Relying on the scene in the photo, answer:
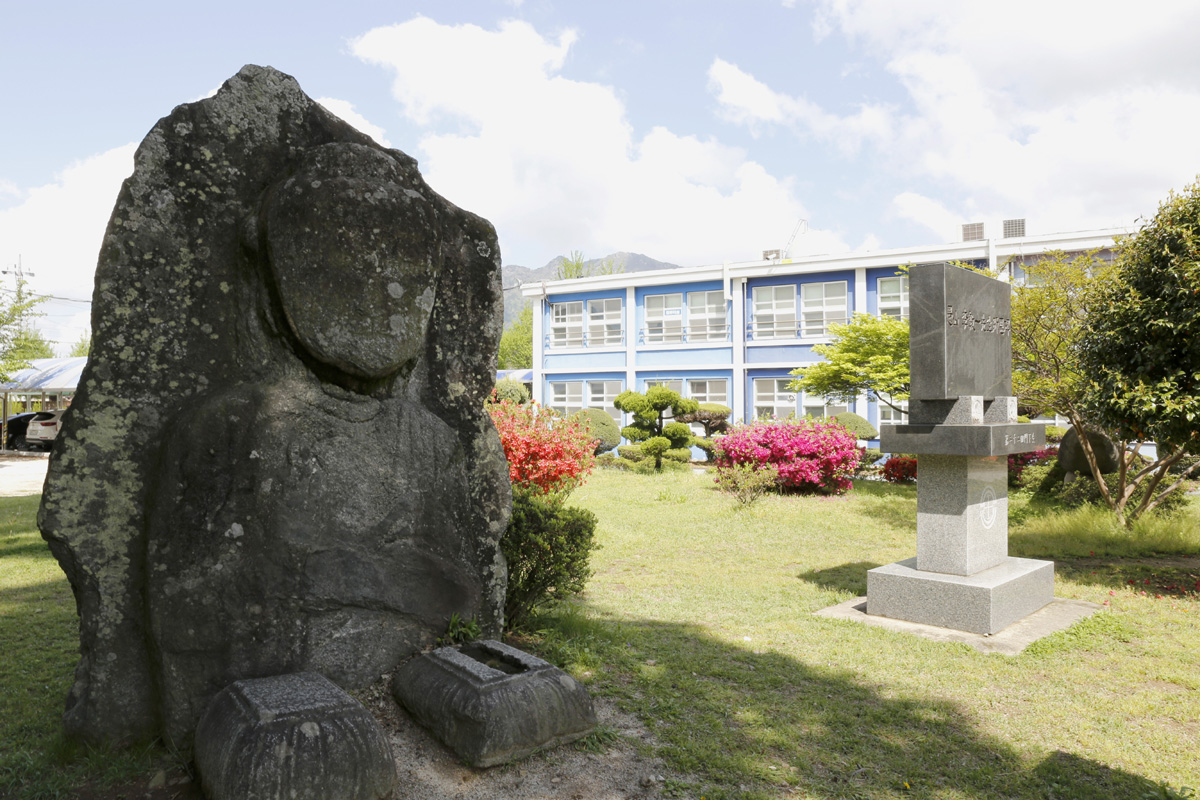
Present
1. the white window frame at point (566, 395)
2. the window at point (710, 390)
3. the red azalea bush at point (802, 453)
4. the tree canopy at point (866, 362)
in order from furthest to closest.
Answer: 1. the white window frame at point (566, 395)
2. the window at point (710, 390)
3. the tree canopy at point (866, 362)
4. the red azalea bush at point (802, 453)

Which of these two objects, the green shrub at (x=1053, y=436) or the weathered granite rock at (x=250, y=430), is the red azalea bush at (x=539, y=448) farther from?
the green shrub at (x=1053, y=436)

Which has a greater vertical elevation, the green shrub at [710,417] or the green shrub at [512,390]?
the green shrub at [512,390]

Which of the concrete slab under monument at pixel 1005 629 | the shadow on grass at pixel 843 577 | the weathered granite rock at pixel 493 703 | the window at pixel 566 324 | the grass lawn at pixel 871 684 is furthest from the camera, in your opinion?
the window at pixel 566 324

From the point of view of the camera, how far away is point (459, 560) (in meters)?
4.34

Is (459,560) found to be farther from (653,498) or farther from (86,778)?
(653,498)

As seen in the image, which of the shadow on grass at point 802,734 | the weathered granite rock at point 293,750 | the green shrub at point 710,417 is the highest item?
the green shrub at point 710,417

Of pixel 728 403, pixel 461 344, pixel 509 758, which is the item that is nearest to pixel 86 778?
pixel 509 758

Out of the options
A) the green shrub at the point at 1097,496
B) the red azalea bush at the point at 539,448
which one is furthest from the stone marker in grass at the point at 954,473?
the green shrub at the point at 1097,496

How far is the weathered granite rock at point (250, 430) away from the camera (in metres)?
3.55

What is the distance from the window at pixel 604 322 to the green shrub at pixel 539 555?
22.8 meters

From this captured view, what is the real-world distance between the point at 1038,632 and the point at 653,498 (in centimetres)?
884

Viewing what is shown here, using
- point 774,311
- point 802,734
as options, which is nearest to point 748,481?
point 802,734

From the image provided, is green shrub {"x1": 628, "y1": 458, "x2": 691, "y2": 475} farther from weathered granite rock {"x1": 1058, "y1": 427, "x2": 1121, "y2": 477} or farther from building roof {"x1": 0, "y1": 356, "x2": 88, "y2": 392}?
building roof {"x1": 0, "y1": 356, "x2": 88, "y2": 392}

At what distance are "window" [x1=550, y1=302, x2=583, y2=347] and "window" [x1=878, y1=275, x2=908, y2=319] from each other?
35.1 feet
